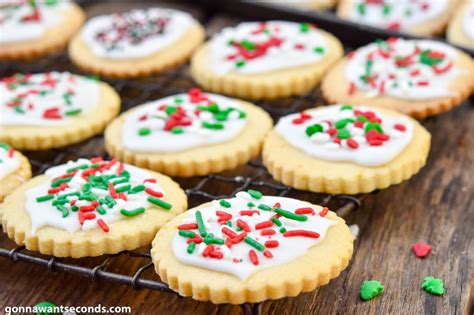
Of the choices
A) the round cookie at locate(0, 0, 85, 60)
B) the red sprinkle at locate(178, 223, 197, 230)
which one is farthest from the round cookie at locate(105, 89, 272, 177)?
the round cookie at locate(0, 0, 85, 60)

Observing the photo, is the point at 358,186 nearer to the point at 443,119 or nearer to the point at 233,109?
the point at 233,109

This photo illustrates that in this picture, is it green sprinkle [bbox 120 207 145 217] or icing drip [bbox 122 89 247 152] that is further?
icing drip [bbox 122 89 247 152]

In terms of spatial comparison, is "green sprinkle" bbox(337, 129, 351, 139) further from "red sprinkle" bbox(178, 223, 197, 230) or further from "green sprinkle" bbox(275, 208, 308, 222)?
"red sprinkle" bbox(178, 223, 197, 230)

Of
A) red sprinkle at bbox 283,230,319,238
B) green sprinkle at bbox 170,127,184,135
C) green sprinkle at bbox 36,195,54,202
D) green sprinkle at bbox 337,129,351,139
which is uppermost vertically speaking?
red sprinkle at bbox 283,230,319,238

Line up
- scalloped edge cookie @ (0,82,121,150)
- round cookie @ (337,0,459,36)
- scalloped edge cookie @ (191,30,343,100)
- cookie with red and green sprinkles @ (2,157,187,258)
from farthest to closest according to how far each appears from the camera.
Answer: round cookie @ (337,0,459,36), scalloped edge cookie @ (191,30,343,100), scalloped edge cookie @ (0,82,121,150), cookie with red and green sprinkles @ (2,157,187,258)

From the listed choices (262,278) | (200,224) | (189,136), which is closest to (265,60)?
(189,136)

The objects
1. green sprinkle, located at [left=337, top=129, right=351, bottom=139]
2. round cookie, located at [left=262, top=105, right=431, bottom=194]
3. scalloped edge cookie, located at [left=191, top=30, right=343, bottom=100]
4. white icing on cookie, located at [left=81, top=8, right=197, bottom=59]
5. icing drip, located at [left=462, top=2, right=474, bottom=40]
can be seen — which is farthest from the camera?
white icing on cookie, located at [left=81, top=8, right=197, bottom=59]

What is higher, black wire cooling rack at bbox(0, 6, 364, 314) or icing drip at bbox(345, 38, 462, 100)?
icing drip at bbox(345, 38, 462, 100)

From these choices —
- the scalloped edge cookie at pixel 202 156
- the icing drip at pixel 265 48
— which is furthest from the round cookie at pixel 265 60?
the scalloped edge cookie at pixel 202 156

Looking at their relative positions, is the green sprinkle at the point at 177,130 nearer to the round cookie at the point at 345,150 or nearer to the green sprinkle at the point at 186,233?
the round cookie at the point at 345,150
